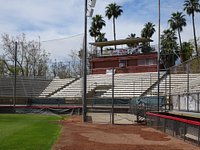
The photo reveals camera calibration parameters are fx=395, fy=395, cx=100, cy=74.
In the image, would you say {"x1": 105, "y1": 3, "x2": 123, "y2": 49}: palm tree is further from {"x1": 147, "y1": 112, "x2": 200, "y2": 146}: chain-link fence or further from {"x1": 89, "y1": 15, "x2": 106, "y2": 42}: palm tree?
{"x1": 147, "y1": 112, "x2": 200, "y2": 146}: chain-link fence

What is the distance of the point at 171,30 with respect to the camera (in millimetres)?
79125

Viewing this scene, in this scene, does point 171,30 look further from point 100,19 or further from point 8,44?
point 8,44

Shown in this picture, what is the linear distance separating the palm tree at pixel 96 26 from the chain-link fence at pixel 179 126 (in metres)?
62.5

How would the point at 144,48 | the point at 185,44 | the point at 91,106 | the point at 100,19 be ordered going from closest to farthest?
the point at 91,106 < the point at 144,48 < the point at 185,44 < the point at 100,19

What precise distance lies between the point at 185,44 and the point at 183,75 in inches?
2330

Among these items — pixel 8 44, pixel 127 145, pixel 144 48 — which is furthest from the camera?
pixel 8 44

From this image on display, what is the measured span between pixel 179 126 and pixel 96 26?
69.1 meters

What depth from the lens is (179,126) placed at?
55.6 ft

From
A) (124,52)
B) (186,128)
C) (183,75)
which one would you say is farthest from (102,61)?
(186,128)

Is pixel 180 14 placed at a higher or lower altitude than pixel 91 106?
higher

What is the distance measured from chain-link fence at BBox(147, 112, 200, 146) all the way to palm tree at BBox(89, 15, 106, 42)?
62496 mm

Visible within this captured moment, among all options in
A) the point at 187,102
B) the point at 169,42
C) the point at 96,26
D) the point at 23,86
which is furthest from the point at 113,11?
the point at 187,102

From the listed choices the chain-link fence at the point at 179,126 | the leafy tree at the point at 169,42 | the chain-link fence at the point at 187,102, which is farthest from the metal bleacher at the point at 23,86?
the chain-link fence at the point at 187,102

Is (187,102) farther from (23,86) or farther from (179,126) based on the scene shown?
(23,86)
